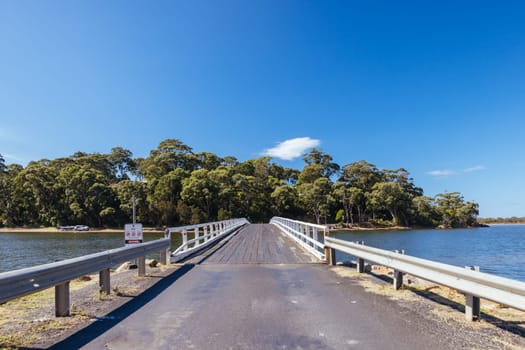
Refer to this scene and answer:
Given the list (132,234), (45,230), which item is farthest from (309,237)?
(45,230)

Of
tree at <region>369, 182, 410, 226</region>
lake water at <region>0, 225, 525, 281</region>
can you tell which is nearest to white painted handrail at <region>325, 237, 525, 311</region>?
lake water at <region>0, 225, 525, 281</region>

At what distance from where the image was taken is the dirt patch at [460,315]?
3.65m

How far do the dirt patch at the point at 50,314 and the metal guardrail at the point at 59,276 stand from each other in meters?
0.24

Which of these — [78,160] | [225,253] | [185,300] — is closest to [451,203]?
[225,253]

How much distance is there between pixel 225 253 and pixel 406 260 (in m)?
7.45

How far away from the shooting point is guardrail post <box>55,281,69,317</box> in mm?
4633

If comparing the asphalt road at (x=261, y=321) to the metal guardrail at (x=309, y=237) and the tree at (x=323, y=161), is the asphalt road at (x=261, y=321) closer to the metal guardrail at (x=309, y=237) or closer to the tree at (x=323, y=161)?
the metal guardrail at (x=309, y=237)

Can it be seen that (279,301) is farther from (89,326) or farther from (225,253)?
(225,253)

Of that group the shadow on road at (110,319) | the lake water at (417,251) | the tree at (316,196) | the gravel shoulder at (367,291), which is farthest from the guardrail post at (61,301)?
the tree at (316,196)

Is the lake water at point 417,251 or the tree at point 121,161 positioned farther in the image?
the tree at point 121,161

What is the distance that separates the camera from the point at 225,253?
12.0 metres

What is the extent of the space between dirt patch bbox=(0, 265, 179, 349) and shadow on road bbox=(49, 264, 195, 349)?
0.11 m

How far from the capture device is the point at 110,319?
178 inches

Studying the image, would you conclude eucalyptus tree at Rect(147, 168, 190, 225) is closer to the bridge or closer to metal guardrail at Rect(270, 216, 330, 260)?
metal guardrail at Rect(270, 216, 330, 260)
